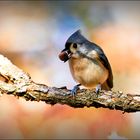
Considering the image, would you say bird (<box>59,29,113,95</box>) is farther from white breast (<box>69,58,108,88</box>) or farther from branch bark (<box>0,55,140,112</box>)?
branch bark (<box>0,55,140,112</box>)

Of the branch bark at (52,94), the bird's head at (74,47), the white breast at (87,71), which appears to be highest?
the bird's head at (74,47)

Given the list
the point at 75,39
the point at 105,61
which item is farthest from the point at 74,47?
the point at 105,61

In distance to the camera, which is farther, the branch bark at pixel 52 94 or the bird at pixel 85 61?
the bird at pixel 85 61

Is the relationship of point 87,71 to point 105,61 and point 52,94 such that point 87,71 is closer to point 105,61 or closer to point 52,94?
point 105,61

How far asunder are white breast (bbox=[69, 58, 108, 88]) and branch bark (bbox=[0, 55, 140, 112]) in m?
0.18

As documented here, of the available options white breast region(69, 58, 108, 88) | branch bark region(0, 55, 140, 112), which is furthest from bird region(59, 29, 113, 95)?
branch bark region(0, 55, 140, 112)

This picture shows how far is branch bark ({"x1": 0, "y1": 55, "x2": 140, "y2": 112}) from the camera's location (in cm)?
108

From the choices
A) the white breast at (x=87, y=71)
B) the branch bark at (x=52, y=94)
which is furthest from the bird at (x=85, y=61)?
the branch bark at (x=52, y=94)

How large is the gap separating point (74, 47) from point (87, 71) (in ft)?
0.36

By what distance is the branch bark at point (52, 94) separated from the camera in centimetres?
108

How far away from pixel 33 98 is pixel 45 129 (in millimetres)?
461

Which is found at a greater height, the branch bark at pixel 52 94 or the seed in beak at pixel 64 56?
the seed in beak at pixel 64 56

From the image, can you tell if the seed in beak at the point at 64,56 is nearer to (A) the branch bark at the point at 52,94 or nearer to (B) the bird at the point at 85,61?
(B) the bird at the point at 85,61

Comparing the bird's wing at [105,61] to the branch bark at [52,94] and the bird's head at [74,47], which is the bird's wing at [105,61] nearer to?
the bird's head at [74,47]
